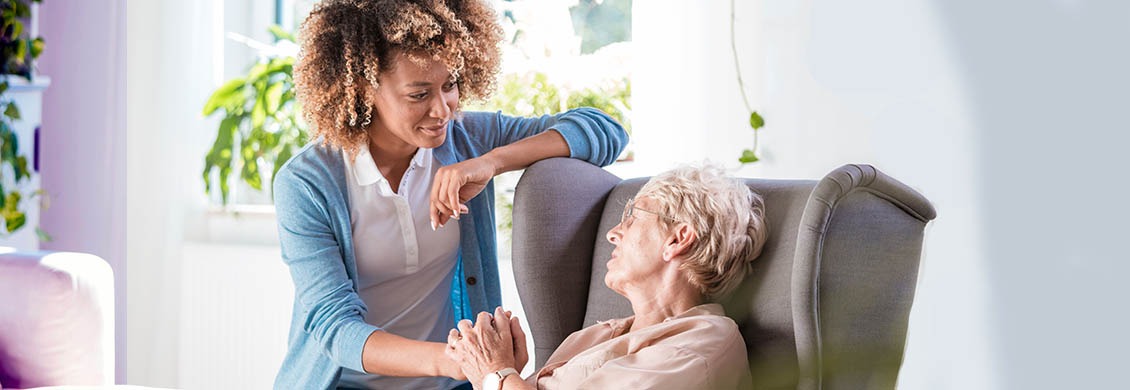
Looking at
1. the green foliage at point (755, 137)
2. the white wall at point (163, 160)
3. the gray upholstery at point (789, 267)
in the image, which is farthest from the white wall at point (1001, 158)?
the white wall at point (163, 160)

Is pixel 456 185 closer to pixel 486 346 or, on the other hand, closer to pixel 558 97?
pixel 486 346

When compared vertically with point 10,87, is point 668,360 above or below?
below

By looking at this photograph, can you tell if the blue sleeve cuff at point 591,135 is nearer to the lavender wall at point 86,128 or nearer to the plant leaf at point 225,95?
the plant leaf at point 225,95

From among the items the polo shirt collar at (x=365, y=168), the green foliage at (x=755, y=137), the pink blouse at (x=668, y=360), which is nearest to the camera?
the pink blouse at (x=668, y=360)

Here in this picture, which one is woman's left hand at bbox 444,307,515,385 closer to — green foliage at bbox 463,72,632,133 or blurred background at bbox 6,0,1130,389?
blurred background at bbox 6,0,1130,389

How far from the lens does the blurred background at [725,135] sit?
0.38 feet

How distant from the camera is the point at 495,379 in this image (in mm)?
1150

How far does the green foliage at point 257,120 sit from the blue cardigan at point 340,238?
44.7 inches

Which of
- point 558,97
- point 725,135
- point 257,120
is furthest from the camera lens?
point 257,120

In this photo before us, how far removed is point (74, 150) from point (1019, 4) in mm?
2977

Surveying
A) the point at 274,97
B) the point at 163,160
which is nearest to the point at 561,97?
the point at 274,97

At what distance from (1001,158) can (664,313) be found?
1.18 metres

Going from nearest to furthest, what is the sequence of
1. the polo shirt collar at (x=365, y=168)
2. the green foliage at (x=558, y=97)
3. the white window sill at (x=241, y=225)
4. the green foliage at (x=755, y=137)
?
the polo shirt collar at (x=365, y=168), the green foliage at (x=755, y=137), the green foliage at (x=558, y=97), the white window sill at (x=241, y=225)

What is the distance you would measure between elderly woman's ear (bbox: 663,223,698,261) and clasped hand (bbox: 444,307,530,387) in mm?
220
